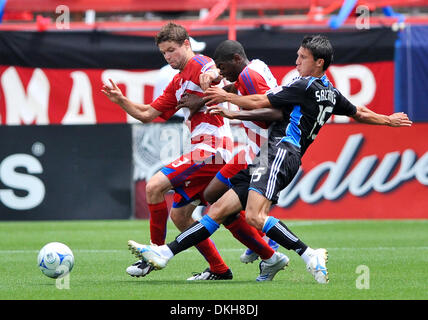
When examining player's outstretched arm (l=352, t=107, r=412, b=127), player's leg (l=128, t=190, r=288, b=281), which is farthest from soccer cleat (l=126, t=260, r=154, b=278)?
player's outstretched arm (l=352, t=107, r=412, b=127)

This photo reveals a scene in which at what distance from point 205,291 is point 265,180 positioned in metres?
1.06

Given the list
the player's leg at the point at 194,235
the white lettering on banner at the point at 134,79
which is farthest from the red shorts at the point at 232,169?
the white lettering on banner at the point at 134,79

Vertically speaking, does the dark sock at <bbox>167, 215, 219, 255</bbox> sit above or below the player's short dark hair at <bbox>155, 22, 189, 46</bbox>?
below

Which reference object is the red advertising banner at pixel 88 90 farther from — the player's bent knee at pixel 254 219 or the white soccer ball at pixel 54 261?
the player's bent knee at pixel 254 219

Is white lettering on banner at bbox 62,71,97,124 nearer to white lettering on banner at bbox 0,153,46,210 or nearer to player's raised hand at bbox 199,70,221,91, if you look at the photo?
white lettering on banner at bbox 0,153,46,210

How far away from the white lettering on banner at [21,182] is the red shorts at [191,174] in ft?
24.3

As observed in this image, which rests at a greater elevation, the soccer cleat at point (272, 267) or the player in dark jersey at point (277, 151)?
the player in dark jersey at point (277, 151)

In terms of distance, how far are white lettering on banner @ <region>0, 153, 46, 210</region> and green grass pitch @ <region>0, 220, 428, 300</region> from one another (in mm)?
862

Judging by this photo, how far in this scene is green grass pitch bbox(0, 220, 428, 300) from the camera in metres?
6.90

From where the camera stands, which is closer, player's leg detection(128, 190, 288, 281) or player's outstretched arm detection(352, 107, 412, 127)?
player's leg detection(128, 190, 288, 281)

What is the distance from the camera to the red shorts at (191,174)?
8.21 meters

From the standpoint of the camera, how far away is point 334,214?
15227 millimetres

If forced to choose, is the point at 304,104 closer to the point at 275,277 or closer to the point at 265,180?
the point at 265,180

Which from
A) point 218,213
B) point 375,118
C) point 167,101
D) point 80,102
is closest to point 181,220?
point 218,213
